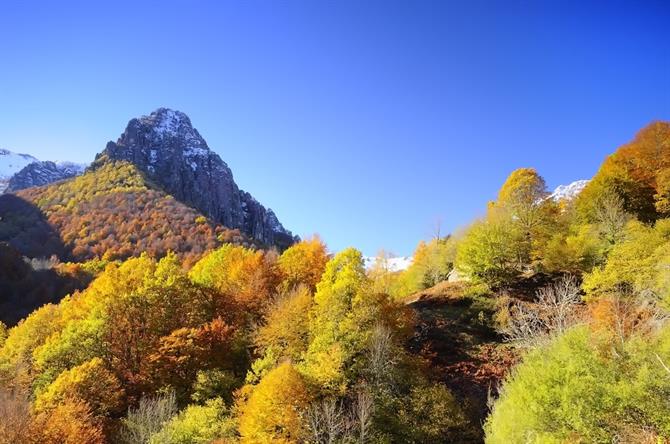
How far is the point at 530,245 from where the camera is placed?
51094 mm

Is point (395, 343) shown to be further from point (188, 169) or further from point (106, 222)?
point (188, 169)

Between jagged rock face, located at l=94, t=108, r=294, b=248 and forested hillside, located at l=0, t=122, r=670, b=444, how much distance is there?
94.1 metres

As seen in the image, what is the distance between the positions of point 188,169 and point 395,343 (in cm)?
13741

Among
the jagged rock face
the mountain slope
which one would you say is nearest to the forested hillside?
the mountain slope

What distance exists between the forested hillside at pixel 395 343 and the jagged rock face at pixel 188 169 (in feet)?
309

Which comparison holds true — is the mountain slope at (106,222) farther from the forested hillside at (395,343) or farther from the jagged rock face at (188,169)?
the forested hillside at (395,343)

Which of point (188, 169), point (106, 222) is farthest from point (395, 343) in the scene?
point (188, 169)

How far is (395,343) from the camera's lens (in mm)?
35500

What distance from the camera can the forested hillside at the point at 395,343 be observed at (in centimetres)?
2377

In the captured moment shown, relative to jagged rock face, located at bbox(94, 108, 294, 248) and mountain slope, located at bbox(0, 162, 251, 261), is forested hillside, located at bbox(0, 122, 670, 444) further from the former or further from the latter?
jagged rock face, located at bbox(94, 108, 294, 248)

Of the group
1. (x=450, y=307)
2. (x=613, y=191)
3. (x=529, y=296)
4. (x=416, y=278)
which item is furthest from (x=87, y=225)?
(x=613, y=191)

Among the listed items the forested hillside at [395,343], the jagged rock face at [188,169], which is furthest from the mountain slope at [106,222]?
the forested hillside at [395,343]

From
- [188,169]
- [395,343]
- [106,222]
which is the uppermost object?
[188,169]

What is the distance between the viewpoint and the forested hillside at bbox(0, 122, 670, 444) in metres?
23.8
